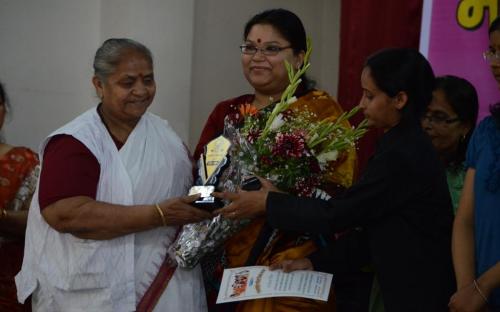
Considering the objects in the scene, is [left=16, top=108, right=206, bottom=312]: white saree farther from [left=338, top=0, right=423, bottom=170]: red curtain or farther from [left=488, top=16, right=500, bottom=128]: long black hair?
[left=338, top=0, right=423, bottom=170]: red curtain

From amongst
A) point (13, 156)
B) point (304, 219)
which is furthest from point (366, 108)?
point (13, 156)

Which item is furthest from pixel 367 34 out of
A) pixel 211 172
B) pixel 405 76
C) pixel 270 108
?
pixel 211 172

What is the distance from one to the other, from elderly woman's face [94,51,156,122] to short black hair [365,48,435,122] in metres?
0.81

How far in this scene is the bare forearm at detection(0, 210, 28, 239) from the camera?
10.7 feet

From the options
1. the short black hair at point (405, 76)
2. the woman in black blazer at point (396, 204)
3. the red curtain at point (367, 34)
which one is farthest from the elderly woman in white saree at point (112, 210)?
the red curtain at point (367, 34)

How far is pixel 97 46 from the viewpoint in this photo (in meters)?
4.74

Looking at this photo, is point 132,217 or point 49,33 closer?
point 132,217

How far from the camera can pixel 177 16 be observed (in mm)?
4562

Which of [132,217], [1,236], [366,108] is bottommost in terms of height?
[1,236]

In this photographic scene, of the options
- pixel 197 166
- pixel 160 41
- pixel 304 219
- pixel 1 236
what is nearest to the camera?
pixel 304 219

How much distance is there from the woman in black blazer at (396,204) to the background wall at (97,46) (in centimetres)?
199

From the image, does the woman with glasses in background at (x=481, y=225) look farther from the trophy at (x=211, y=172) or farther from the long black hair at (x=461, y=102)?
the trophy at (x=211, y=172)

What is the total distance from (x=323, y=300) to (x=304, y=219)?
30 centimetres

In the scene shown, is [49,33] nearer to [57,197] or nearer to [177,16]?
[177,16]
